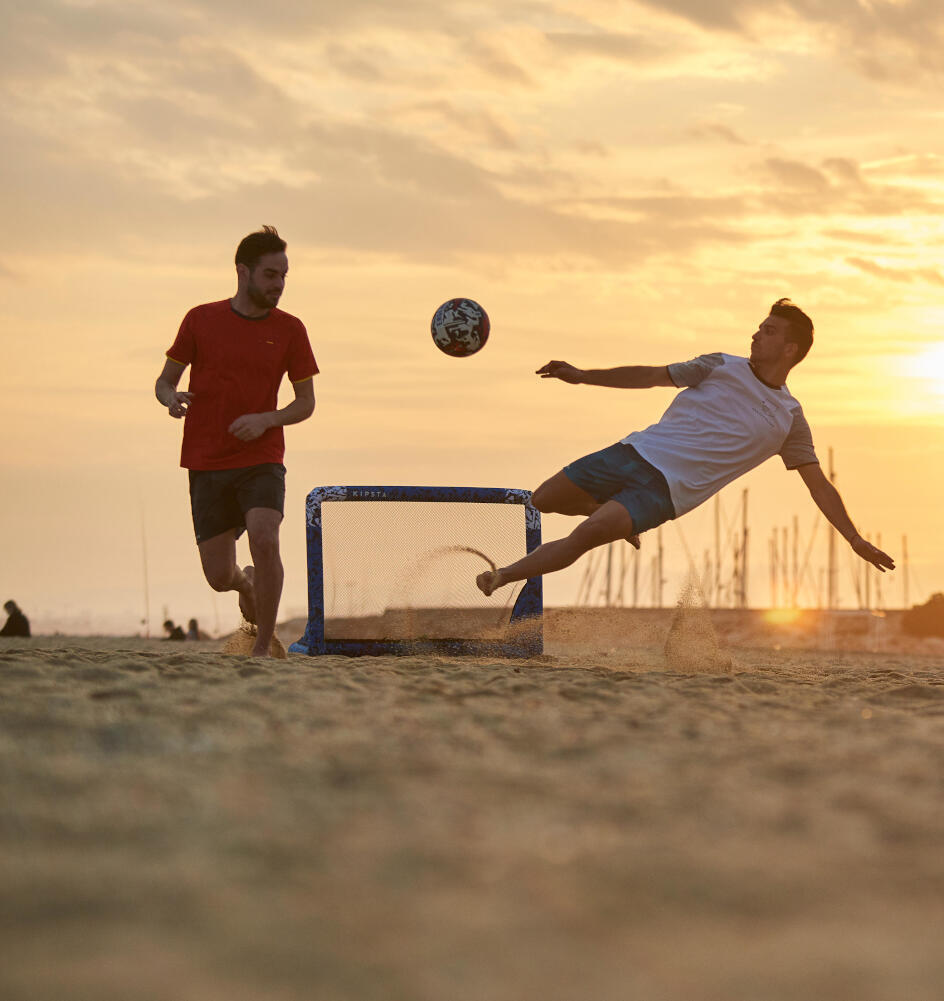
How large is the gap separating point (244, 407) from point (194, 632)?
39.0 feet

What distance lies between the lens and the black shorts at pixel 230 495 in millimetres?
6492

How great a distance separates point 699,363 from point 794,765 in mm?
3773

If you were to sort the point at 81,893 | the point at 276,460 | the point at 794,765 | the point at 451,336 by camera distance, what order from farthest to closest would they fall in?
the point at 451,336 → the point at 276,460 → the point at 794,765 → the point at 81,893

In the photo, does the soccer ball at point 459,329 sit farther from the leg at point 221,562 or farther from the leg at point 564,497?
the leg at point 221,562

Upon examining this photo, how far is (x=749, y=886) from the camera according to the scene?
2361mm

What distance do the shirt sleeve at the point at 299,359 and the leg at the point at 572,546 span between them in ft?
4.73

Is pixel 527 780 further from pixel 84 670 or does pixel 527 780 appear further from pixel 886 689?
pixel 886 689

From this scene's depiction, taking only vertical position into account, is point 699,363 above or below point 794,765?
above

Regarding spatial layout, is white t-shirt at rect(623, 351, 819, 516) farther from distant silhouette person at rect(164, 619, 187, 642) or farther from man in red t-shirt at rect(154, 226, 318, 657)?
distant silhouette person at rect(164, 619, 187, 642)

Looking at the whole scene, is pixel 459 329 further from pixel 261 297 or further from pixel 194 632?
pixel 194 632

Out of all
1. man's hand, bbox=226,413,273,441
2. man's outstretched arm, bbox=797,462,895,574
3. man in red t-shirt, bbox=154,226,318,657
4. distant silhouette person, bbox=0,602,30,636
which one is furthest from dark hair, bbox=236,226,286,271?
distant silhouette person, bbox=0,602,30,636

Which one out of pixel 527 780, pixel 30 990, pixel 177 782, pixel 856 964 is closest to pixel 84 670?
pixel 177 782

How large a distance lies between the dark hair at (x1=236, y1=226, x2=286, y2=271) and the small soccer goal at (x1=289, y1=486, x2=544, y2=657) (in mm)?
2718

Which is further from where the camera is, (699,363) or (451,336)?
(451,336)
